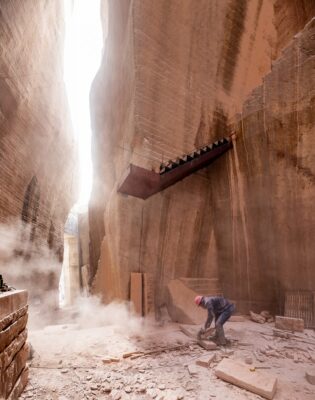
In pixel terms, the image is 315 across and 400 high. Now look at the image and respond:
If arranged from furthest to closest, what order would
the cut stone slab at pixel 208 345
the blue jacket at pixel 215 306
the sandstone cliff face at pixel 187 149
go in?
the sandstone cliff face at pixel 187 149 → the blue jacket at pixel 215 306 → the cut stone slab at pixel 208 345

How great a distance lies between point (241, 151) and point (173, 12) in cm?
547

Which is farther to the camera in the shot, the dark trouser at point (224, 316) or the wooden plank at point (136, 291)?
the wooden plank at point (136, 291)

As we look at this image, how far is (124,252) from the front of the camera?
7.93 metres

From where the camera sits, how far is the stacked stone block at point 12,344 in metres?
2.56

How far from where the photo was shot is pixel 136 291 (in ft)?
24.9

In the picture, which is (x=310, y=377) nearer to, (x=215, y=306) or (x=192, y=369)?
(x=192, y=369)

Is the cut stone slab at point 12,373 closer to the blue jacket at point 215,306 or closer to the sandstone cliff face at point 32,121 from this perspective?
the blue jacket at point 215,306

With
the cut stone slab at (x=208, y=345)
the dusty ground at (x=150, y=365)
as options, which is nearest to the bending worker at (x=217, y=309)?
the cut stone slab at (x=208, y=345)

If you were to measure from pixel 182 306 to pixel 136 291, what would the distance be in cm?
138

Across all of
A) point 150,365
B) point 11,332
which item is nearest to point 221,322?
point 150,365

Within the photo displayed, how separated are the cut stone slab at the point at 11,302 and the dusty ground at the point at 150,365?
3.83 feet

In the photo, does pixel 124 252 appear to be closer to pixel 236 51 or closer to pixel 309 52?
pixel 309 52

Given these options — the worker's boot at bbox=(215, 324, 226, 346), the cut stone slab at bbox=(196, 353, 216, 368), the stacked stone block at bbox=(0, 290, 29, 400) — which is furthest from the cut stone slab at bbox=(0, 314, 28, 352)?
the worker's boot at bbox=(215, 324, 226, 346)

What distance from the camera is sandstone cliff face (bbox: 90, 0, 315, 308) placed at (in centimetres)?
816
